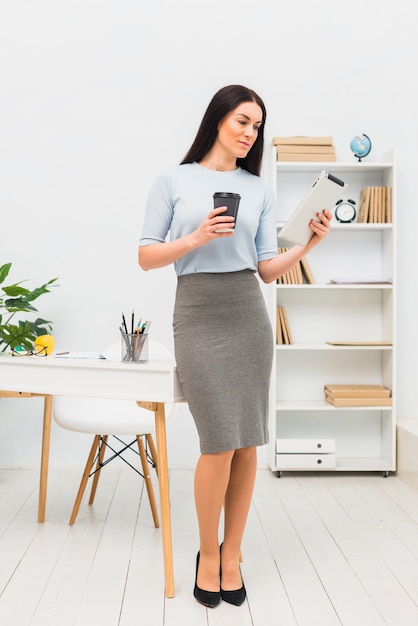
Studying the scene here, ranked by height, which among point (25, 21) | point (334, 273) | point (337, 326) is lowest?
point (337, 326)

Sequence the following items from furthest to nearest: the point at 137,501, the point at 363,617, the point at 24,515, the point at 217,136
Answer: the point at 137,501 → the point at 24,515 → the point at 217,136 → the point at 363,617

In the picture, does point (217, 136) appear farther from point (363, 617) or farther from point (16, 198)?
point (16, 198)

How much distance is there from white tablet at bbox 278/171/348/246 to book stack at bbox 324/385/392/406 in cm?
173

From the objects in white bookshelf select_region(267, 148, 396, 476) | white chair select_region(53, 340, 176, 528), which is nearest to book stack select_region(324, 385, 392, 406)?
white bookshelf select_region(267, 148, 396, 476)

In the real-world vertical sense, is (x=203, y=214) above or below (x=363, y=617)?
above

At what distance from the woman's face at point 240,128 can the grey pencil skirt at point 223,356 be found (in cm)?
40

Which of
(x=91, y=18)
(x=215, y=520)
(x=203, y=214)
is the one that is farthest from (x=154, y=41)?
(x=215, y=520)

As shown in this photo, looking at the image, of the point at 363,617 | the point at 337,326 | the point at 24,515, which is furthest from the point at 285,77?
the point at 363,617

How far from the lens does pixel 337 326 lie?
4016 millimetres

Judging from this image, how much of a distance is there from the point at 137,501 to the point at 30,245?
154 centimetres

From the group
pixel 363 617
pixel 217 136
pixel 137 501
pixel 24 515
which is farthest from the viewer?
pixel 137 501

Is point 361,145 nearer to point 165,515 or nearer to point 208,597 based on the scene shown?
point 165,515

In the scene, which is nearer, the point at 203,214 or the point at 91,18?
the point at 203,214

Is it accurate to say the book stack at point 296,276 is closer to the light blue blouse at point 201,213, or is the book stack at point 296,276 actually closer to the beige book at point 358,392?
the beige book at point 358,392
